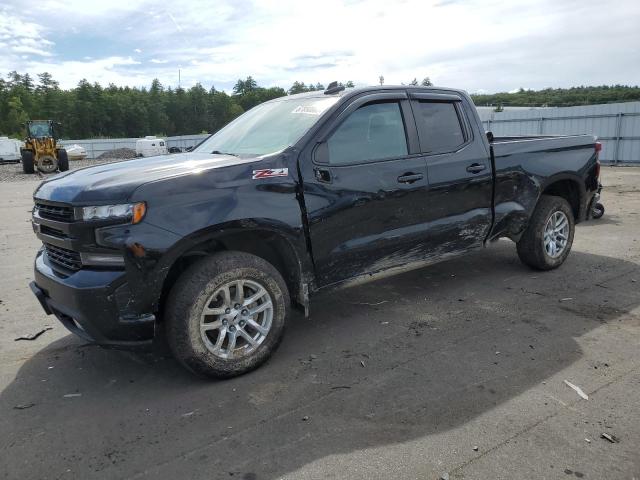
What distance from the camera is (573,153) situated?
19.1 feet

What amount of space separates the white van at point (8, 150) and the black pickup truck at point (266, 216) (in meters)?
44.4

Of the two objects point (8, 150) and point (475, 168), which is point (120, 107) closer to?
point (8, 150)

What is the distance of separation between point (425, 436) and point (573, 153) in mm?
4260

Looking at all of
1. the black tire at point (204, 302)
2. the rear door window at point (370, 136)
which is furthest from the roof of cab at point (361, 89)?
the black tire at point (204, 302)

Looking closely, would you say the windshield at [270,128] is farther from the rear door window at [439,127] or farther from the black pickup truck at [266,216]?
the rear door window at [439,127]

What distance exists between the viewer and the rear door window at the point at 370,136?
4015mm

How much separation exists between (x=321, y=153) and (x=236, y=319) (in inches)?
53.6

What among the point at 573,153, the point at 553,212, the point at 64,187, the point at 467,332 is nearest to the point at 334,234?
the point at 467,332

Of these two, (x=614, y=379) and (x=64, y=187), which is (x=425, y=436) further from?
(x=64, y=187)

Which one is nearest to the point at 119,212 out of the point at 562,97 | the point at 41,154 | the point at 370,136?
the point at 370,136

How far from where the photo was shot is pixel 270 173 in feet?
11.9

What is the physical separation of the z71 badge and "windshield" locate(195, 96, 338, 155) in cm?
25

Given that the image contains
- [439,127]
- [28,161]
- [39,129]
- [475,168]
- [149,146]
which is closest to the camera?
[439,127]

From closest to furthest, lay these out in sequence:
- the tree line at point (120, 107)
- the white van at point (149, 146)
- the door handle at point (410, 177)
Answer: the door handle at point (410, 177), the white van at point (149, 146), the tree line at point (120, 107)
